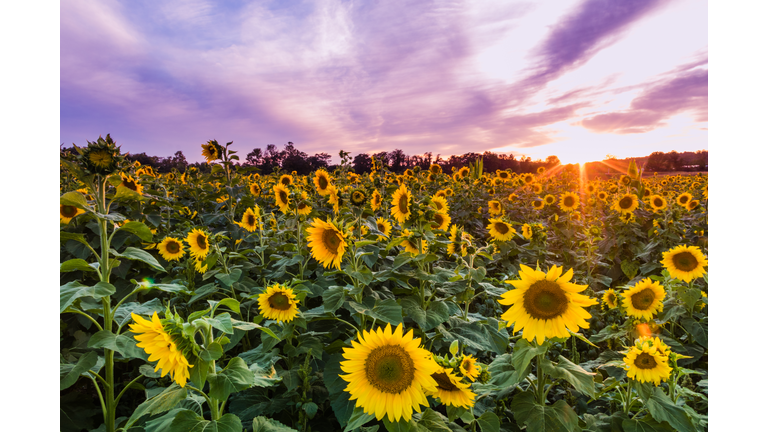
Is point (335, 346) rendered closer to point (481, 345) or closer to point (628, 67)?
point (481, 345)

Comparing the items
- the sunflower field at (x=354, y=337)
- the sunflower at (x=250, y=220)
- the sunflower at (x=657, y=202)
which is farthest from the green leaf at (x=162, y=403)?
the sunflower at (x=657, y=202)

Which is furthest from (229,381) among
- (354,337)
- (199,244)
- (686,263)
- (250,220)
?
(686,263)

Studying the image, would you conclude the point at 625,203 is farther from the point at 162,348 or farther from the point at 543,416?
the point at 162,348

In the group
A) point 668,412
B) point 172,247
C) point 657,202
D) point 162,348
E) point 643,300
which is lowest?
point 668,412

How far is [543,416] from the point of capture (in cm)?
133

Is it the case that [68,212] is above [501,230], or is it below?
above

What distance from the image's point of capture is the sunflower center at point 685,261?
2.47 meters

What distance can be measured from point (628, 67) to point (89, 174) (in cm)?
357

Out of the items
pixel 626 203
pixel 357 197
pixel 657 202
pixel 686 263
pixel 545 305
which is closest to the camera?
pixel 545 305

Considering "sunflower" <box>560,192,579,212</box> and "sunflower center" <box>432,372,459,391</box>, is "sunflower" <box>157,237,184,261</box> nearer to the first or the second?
"sunflower center" <box>432,372,459,391</box>

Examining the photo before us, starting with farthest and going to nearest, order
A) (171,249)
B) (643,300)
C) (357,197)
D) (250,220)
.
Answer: (250,220) → (171,249) → (357,197) → (643,300)

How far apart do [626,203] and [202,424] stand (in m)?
5.58

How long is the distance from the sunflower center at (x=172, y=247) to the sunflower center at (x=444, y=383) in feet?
7.82
